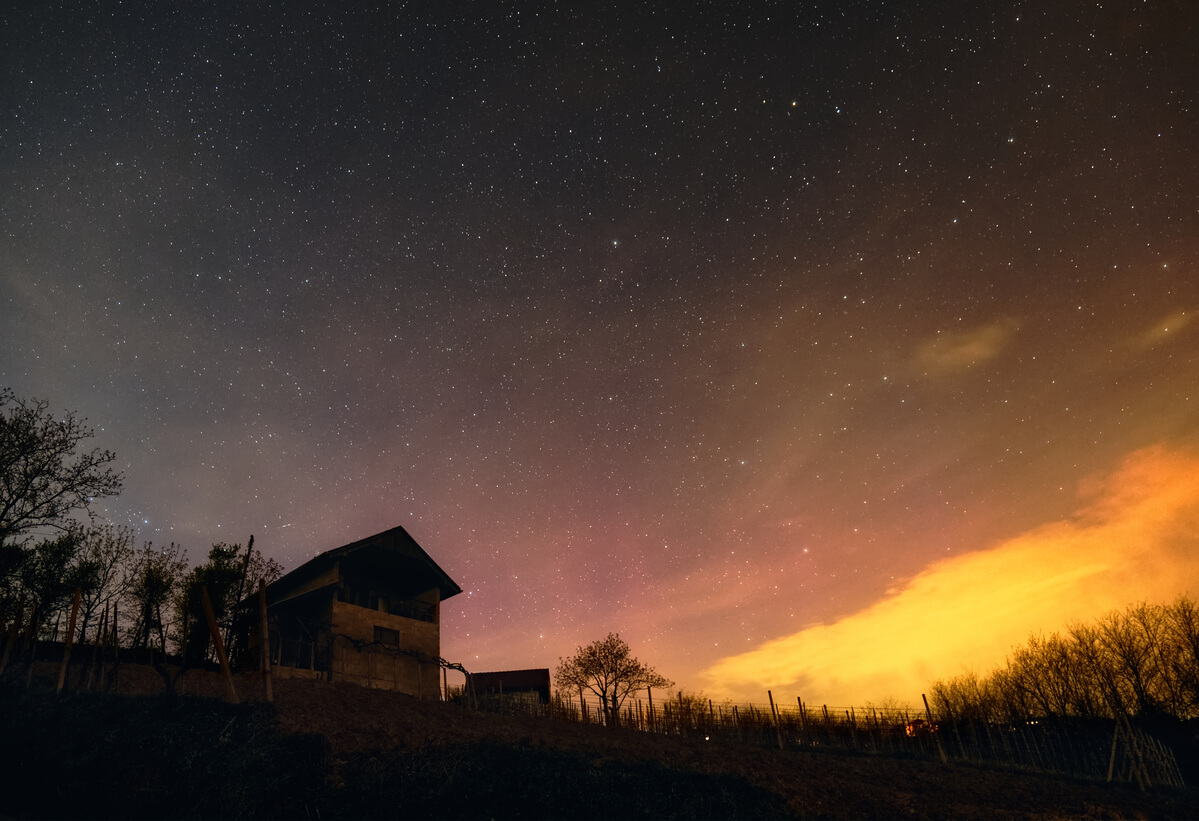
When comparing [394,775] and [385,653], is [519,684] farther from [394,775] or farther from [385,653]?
[394,775]

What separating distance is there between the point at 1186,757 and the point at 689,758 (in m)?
30.0

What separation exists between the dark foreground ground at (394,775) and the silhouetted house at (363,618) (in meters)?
7.34

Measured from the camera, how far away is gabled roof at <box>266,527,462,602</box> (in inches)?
1387

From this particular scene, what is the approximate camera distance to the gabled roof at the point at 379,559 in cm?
3522

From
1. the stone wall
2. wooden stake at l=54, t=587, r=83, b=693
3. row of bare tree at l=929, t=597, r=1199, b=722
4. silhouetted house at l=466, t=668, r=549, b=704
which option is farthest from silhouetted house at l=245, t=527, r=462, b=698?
row of bare tree at l=929, t=597, r=1199, b=722

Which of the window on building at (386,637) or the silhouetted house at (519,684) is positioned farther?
the silhouetted house at (519,684)

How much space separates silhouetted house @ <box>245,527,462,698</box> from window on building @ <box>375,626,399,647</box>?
0.06 metres

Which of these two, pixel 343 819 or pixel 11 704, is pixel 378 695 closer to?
pixel 11 704

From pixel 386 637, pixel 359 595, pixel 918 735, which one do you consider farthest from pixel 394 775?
pixel 918 735

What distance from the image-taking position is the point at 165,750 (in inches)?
598

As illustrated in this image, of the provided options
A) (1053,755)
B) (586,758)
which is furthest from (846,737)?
(586,758)

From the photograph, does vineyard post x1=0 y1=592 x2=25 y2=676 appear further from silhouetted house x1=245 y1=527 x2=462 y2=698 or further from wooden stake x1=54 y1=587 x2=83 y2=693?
silhouetted house x1=245 y1=527 x2=462 y2=698

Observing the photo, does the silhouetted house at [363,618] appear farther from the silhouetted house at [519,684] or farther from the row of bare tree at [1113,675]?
the row of bare tree at [1113,675]

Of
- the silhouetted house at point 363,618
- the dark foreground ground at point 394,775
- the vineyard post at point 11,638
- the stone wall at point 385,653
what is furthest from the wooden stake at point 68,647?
the stone wall at point 385,653
